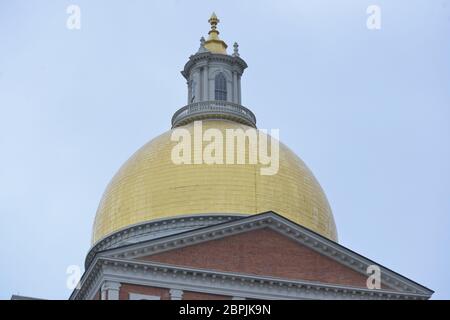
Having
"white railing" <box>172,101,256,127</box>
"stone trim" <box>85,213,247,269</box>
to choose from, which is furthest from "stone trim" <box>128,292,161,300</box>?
"white railing" <box>172,101,256,127</box>

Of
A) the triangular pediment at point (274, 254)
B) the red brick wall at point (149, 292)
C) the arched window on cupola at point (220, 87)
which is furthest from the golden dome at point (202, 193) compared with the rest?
the red brick wall at point (149, 292)

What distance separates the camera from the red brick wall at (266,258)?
158ft

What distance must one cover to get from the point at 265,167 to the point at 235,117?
643 centimetres

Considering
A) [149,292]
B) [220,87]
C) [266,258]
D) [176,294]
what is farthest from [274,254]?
[220,87]

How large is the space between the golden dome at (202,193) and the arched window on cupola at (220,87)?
23.5 feet

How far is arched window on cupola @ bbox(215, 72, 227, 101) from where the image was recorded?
65.4 metres

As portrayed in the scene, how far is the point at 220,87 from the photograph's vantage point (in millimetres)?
66000

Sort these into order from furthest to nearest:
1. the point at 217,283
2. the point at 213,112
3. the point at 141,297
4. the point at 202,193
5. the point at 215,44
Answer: the point at 215,44 → the point at 213,112 → the point at 202,193 → the point at 217,283 → the point at 141,297

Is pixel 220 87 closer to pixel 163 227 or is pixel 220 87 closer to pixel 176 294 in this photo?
pixel 163 227

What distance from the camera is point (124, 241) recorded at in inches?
2163

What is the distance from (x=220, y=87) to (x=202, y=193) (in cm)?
1314

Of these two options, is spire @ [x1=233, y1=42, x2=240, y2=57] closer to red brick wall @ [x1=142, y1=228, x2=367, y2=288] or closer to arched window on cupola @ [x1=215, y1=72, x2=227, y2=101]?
arched window on cupola @ [x1=215, y1=72, x2=227, y2=101]
